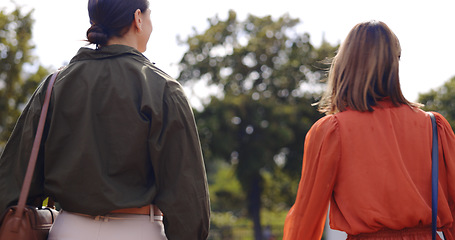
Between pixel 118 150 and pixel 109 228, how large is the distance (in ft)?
1.02

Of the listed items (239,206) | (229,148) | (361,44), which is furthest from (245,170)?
(361,44)

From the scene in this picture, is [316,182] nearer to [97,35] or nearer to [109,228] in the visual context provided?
[109,228]

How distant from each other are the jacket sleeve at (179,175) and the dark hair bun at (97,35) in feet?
1.31

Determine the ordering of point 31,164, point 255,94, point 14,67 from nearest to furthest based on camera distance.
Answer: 1. point 31,164
2. point 14,67
3. point 255,94

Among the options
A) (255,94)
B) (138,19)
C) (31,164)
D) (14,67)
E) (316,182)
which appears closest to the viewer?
(31,164)

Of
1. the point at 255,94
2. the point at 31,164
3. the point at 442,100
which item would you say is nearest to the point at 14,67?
the point at 255,94

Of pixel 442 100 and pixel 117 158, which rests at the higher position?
pixel 117 158

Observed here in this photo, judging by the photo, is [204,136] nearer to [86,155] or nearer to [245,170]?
[245,170]

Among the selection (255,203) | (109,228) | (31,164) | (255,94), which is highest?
(31,164)

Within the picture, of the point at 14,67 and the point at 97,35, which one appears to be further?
the point at 14,67

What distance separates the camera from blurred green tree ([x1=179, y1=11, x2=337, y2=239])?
23219 mm

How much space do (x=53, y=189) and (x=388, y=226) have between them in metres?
1.43

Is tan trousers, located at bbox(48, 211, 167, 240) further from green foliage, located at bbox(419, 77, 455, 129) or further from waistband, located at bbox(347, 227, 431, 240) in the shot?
green foliage, located at bbox(419, 77, 455, 129)

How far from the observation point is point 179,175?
2.24 meters
